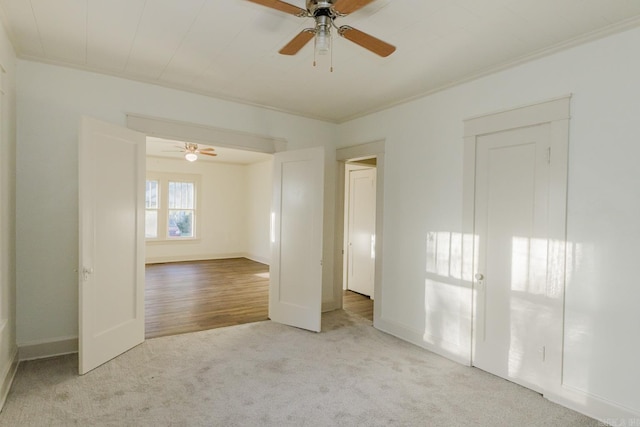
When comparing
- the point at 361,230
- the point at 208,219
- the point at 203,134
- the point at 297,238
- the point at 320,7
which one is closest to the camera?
the point at 320,7

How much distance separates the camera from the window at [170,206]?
28.7ft

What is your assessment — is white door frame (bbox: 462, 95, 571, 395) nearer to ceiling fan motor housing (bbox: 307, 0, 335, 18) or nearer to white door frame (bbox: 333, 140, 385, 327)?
white door frame (bbox: 333, 140, 385, 327)

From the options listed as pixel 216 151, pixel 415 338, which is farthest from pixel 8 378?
pixel 216 151

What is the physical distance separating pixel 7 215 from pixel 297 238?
2.70 m

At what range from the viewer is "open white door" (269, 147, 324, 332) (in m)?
4.02

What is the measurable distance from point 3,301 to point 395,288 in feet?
11.8

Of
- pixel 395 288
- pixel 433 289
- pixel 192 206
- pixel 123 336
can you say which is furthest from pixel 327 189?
pixel 192 206

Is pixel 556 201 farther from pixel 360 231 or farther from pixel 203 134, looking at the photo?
pixel 203 134

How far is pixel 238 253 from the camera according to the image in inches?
388

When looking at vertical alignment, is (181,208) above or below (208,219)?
above

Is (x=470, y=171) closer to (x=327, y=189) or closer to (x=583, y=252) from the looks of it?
(x=583, y=252)

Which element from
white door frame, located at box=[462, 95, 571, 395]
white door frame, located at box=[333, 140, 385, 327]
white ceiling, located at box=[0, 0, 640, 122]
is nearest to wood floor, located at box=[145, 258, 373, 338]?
white door frame, located at box=[333, 140, 385, 327]

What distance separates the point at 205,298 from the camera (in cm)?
541

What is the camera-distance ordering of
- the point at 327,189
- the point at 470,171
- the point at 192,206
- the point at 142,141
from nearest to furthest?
1. the point at 470,171
2. the point at 142,141
3. the point at 327,189
4. the point at 192,206
